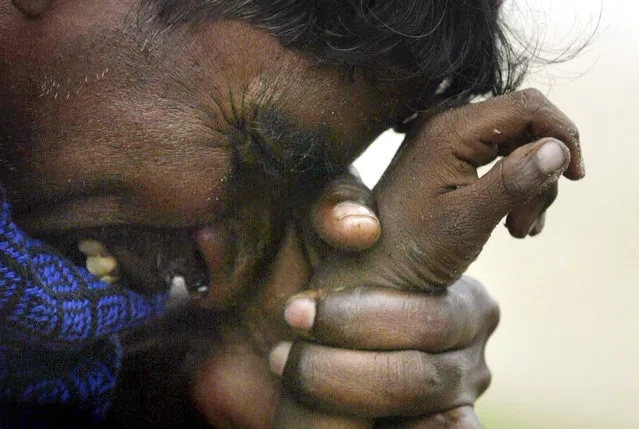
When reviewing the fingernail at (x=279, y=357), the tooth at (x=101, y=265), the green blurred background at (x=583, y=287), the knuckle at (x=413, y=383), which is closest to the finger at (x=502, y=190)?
the knuckle at (x=413, y=383)

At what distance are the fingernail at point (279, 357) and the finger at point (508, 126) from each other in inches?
10.6

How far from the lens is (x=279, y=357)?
921 mm

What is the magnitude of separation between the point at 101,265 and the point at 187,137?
0.17 m

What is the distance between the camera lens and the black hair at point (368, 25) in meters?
0.83

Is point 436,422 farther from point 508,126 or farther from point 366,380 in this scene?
point 508,126

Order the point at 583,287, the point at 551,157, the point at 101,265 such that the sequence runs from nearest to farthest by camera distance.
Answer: the point at 551,157, the point at 101,265, the point at 583,287

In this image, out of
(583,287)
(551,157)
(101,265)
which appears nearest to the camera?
(551,157)

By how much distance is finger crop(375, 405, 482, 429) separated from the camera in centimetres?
89

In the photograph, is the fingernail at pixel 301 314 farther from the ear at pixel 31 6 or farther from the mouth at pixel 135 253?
the ear at pixel 31 6

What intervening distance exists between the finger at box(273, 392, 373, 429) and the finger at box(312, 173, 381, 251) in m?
0.17

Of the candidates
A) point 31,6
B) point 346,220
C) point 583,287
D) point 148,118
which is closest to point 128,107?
point 148,118

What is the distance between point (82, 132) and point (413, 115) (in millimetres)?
353

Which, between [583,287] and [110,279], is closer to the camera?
[110,279]

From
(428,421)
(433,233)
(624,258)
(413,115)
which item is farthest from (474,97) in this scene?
(624,258)
